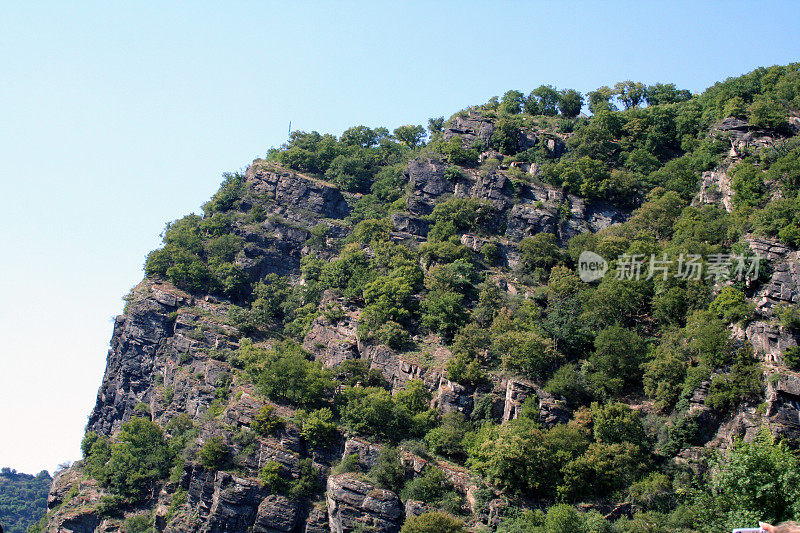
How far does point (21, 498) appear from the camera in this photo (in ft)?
500

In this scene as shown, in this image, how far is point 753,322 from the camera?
58.3m

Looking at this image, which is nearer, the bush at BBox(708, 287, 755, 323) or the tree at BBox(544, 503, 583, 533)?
the tree at BBox(544, 503, 583, 533)

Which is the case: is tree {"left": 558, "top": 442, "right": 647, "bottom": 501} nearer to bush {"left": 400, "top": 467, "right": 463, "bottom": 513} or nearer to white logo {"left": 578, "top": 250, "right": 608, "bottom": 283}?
bush {"left": 400, "top": 467, "right": 463, "bottom": 513}

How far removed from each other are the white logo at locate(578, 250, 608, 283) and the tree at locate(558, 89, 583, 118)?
38362mm

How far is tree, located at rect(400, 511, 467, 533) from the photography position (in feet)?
173

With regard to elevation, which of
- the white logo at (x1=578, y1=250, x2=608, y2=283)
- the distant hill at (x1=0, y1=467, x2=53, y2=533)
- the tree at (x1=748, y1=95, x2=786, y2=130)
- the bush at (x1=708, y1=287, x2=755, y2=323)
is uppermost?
the tree at (x1=748, y1=95, x2=786, y2=130)

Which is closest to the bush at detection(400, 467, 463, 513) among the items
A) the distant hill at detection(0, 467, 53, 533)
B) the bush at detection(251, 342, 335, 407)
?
the bush at detection(251, 342, 335, 407)

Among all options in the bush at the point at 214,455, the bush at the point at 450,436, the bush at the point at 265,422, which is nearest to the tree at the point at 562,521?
the bush at the point at 450,436

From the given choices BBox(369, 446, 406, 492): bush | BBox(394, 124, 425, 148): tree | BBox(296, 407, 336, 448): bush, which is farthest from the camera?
BBox(394, 124, 425, 148): tree

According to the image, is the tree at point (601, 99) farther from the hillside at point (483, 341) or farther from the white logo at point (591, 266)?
the white logo at point (591, 266)

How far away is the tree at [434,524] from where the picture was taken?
52594 mm

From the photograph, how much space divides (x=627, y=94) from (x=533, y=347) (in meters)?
61.6

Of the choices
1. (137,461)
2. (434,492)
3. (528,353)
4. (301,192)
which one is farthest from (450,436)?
(301,192)

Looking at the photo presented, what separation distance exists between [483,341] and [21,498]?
126 meters
